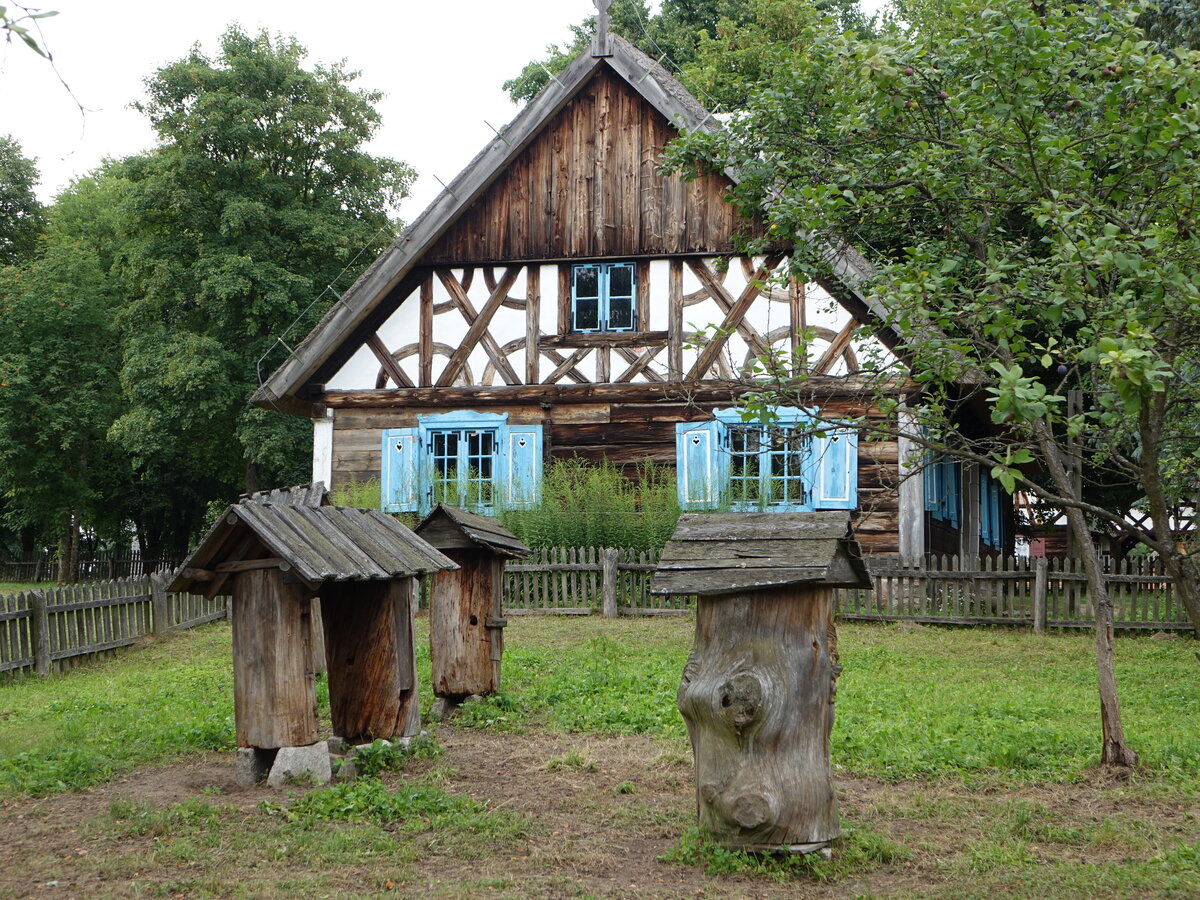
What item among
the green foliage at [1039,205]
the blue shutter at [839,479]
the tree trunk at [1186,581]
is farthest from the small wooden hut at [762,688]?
the blue shutter at [839,479]

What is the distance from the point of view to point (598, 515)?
16578mm

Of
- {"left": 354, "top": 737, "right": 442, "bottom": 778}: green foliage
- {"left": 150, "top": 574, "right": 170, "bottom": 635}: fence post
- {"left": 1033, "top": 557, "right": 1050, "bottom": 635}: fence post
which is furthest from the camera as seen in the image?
{"left": 1033, "top": 557, "right": 1050, "bottom": 635}: fence post

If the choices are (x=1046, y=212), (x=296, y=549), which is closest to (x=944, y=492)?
(x=1046, y=212)

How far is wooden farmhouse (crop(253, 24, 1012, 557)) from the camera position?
55.4ft

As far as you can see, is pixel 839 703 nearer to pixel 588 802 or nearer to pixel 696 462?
pixel 588 802

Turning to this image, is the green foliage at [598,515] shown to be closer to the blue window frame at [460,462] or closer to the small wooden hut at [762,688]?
the blue window frame at [460,462]

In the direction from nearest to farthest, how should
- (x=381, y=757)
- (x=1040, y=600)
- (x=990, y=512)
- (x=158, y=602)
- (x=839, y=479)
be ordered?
(x=381, y=757), (x=158, y=602), (x=1040, y=600), (x=839, y=479), (x=990, y=512)

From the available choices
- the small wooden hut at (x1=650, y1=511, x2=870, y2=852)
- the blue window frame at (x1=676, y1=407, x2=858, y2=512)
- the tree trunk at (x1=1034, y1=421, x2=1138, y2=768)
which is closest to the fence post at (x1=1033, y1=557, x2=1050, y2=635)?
the blue window frame at (x1=676, y1=407, x2=858, y2=512)

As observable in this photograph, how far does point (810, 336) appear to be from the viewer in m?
6.70

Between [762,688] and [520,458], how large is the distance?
480 inches

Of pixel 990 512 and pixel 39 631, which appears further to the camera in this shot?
pixel 990 512

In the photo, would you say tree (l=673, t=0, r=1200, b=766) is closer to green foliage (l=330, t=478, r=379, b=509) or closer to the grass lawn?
the grass lawn

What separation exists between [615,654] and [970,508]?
10.9m

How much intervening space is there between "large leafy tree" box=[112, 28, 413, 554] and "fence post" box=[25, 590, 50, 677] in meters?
13.5
